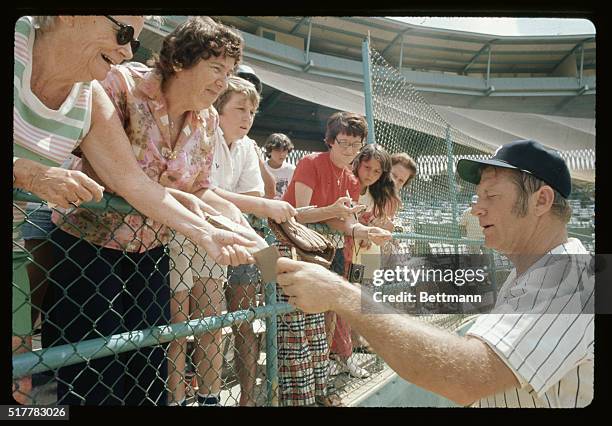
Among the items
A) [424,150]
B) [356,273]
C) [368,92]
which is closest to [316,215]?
[356,273]

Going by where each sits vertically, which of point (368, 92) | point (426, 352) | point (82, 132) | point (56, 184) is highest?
point (368, 92)

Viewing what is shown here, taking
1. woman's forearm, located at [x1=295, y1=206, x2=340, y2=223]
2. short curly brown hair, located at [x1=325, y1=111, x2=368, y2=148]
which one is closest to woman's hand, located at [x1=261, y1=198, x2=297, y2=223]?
woman's forearm, located at [x1=295, y1=206, x2=340, y2=223]

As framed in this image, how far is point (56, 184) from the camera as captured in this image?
86cm

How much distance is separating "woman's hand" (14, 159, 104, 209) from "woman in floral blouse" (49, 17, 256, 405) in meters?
0.18

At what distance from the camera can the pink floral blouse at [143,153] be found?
114 cm

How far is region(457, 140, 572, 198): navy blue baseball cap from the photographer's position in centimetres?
121

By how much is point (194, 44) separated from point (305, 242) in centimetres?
65

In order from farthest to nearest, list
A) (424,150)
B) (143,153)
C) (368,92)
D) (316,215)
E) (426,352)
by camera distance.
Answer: (424,150), (368,92), (316,215), (143,153), (426,352)

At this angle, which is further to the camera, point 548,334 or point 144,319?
point 144,319

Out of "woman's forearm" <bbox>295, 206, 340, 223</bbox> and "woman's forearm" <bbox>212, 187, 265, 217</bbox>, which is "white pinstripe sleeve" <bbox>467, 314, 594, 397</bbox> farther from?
"woman's forearm" <bbox>295, 206, 340, 223</bbox>

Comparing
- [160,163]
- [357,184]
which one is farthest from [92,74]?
[357,184]

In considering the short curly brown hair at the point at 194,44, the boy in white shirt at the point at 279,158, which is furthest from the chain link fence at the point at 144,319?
the boy in white shirt at the point at 279,158

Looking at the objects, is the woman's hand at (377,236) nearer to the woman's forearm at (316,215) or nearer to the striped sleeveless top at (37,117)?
the woman's forearm at (316,215)

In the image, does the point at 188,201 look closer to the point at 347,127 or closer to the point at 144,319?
the point at 144,319
